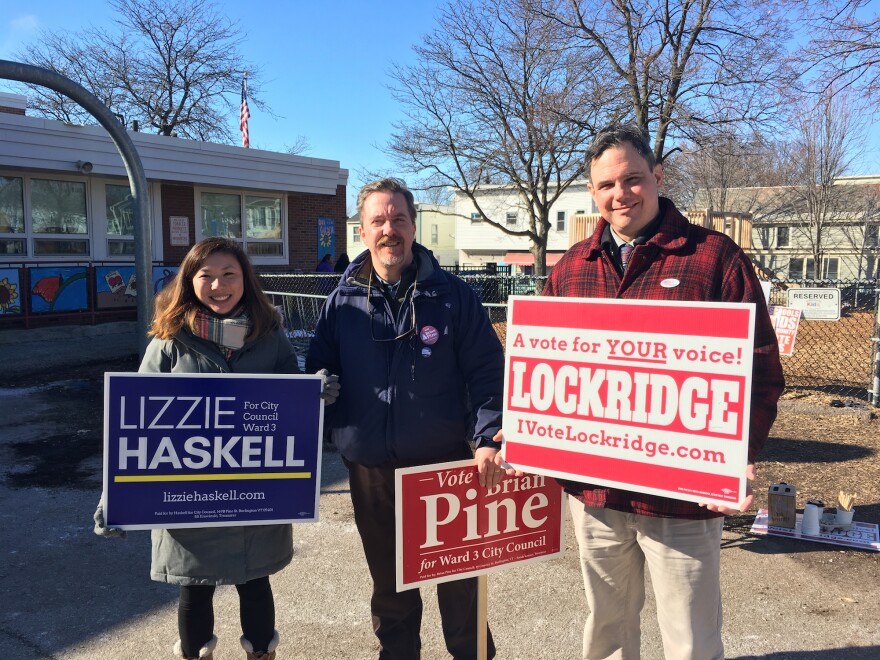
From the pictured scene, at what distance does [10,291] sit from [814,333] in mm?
15707

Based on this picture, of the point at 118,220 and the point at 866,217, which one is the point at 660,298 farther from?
the point at 866,217

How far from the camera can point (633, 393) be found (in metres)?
2.19

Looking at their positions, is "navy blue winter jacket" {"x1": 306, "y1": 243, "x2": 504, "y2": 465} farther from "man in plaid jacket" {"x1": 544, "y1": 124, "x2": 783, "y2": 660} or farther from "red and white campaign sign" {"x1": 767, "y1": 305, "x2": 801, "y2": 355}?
"red and white campaign sign" {"x1": 767, "y1": 305, "x2": 801, "y2": 355}

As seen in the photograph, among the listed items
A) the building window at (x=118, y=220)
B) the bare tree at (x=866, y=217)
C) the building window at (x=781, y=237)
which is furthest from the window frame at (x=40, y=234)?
the building window at (x=781, y=237)

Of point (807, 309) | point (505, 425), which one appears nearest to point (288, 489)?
point (505, 425)

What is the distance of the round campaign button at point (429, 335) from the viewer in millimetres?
2609

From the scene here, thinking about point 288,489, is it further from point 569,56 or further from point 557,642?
point 569,56

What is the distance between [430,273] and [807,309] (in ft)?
21.8

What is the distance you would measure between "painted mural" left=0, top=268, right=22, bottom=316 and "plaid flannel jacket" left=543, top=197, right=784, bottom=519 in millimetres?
13034

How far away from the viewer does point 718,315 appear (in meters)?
2.04

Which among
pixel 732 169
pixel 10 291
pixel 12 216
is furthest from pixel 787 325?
pixel 732 169

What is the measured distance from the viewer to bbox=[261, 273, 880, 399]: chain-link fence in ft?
27.4

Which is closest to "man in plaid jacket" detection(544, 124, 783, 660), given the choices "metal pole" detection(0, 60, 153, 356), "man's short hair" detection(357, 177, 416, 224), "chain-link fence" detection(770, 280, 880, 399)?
"man's short hair" detection(357, 177, 416, 224)

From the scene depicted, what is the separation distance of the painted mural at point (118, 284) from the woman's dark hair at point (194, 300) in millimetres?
11796
